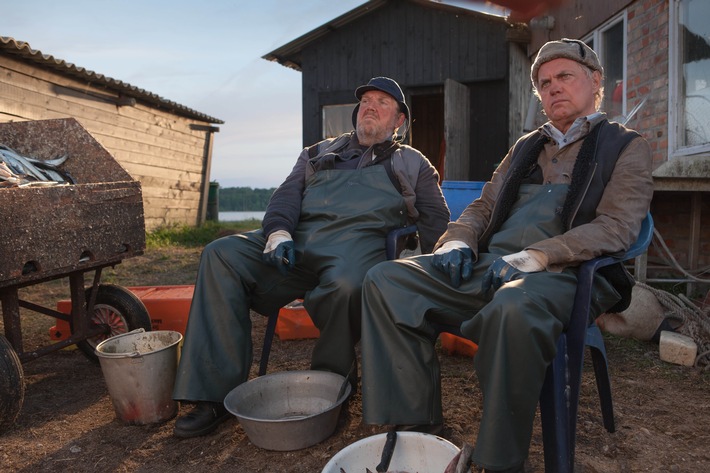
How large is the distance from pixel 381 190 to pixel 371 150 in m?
0.27

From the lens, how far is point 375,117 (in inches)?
115

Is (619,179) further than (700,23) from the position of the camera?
No

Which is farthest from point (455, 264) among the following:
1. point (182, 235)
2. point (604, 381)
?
point (182, 235)

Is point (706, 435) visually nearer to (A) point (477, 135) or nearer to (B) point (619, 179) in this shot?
(B) point (619, 179)

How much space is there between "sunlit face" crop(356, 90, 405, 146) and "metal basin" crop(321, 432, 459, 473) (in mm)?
1678

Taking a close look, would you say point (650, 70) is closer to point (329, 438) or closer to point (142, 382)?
point (329, 438)

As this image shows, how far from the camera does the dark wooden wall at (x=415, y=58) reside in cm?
834

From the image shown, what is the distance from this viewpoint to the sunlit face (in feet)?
9.61

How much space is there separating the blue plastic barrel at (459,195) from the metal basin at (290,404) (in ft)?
5.73

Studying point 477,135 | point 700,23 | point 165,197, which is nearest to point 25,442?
point 700,23

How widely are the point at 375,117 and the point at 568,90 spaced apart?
3.37 ft

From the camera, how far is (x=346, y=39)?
9078 mm

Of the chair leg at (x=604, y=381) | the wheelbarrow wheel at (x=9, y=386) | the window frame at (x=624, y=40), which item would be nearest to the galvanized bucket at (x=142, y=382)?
the wheelbarrow wheel at (x=9, y=386)

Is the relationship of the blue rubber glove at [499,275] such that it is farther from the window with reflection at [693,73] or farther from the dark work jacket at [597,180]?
the window with reflection at [693,73]
